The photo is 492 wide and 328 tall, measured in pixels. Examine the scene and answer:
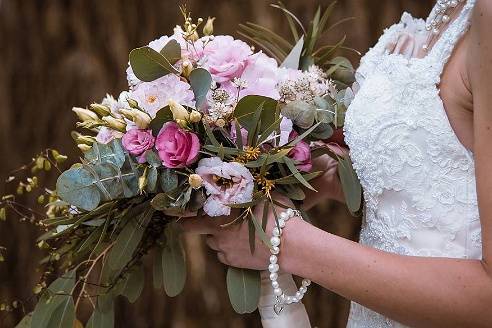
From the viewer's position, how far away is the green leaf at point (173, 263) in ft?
4.00

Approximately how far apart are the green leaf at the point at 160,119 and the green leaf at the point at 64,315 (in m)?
0.36

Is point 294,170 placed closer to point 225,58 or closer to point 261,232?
point 261,232

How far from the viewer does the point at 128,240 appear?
1158mm

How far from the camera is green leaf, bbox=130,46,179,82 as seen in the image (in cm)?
109

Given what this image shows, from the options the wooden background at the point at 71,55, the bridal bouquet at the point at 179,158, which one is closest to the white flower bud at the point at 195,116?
the bridal bouquet at the point at 179,158

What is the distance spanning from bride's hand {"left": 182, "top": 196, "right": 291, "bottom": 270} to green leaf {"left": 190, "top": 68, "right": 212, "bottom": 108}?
181 millimetres

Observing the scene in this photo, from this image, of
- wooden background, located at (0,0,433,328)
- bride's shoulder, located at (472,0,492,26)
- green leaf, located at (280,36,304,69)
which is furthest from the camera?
wooden background, located at (0,0,433,328)

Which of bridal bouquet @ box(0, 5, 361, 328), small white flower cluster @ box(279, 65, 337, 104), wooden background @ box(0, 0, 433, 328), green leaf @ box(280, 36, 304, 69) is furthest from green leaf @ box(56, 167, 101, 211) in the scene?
wooden background @ box(0, 0, 433, 328)

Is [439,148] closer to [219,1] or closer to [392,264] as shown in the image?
[392,264]

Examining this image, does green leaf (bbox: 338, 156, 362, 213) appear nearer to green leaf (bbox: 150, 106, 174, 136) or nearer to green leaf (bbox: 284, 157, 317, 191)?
green leaf (bbox: 284, 157, 317, 191)

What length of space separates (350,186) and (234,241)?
0.21m

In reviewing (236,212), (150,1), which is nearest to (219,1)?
(150,1)

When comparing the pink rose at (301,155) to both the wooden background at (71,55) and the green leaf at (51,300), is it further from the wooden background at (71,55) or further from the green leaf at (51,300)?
the wooden background at (71,55)

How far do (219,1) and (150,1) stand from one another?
209 millimetres
